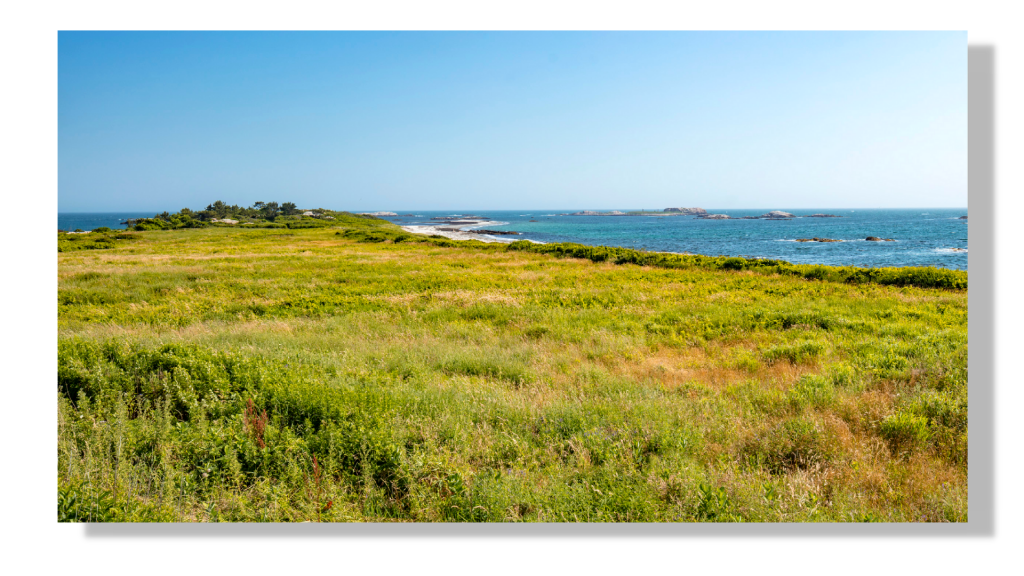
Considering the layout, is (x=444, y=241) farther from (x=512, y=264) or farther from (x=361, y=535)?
(x=361, y=535)

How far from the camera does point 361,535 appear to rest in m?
4.22

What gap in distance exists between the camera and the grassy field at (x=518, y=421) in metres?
4.40

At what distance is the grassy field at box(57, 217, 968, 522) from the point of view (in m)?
4.40

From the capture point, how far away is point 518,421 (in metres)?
6.26
